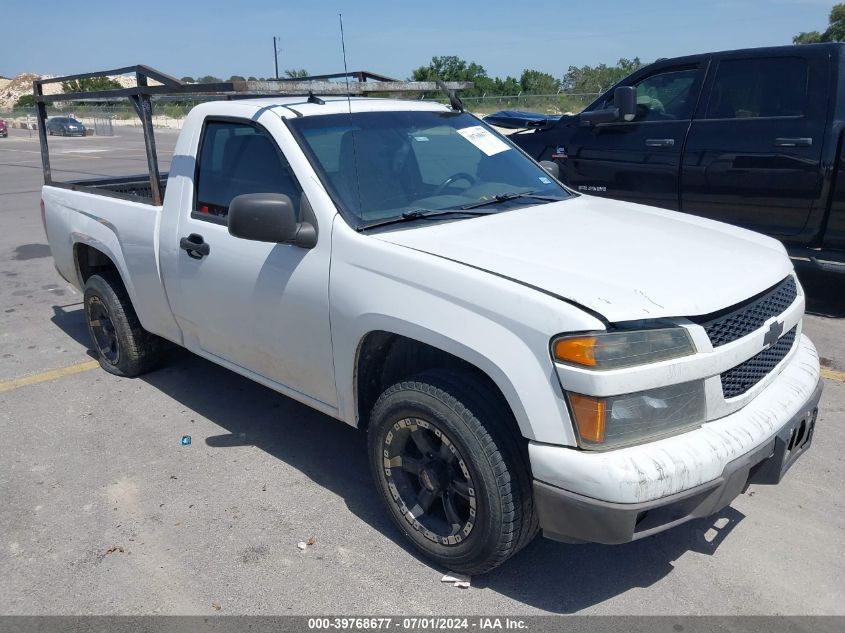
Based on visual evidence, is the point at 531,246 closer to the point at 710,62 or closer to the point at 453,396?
the point at 453,396

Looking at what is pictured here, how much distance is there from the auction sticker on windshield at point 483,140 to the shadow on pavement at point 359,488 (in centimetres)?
181

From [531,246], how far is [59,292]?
20.5 feet

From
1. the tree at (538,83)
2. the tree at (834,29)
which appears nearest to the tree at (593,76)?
the tree at (538,83)

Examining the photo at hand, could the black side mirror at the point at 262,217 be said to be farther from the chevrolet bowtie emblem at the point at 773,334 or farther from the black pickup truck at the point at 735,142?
the black pickup truck at the point at 735,142

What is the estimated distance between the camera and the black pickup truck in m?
5.95

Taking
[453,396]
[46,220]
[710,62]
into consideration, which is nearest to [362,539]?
[453,396]

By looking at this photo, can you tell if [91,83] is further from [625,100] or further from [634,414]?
[634,414]

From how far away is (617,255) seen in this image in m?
3.04

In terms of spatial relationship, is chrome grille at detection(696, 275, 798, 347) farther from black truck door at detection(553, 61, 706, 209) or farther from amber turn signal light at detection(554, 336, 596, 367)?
black truck door at detection(553, 61, 706, 209)

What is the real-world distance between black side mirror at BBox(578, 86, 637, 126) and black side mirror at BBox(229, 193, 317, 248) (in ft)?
14.9

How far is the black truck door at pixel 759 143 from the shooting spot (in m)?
6.01

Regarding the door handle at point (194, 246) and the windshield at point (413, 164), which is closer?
the windshield at point (413, 164)

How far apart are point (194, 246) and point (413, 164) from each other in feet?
4.10

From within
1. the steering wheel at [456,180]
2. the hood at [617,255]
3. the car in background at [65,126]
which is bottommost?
the hood at [617,255]
